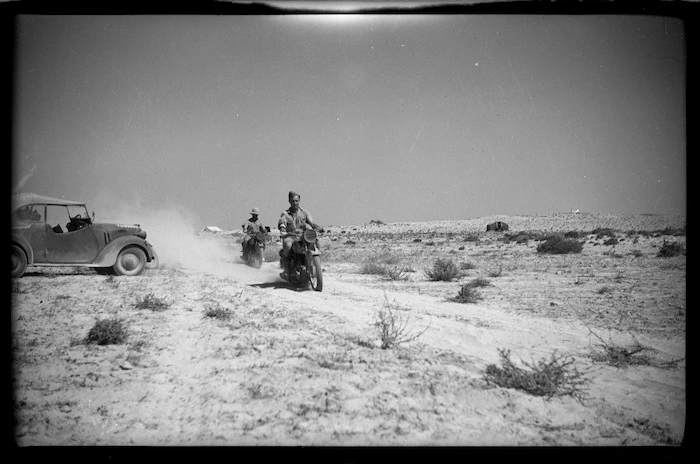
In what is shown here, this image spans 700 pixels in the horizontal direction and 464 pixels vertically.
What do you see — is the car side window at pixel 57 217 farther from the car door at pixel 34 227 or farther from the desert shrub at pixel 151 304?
the desert shrub at pixel 151 304

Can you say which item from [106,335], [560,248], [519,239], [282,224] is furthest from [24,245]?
[519,239]

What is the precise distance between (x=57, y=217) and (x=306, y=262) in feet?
19.0

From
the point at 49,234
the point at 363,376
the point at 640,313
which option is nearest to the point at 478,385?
the point at 363,376

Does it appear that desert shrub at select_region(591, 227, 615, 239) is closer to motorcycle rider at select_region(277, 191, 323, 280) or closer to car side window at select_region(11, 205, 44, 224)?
motorcycle rider at select_region(277, 191, 323, 280)

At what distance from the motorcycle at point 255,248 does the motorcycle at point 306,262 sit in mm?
4485

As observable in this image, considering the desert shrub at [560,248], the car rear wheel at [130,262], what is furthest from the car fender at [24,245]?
the desert shrub at [560,248]

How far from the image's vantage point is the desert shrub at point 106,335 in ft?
15.4

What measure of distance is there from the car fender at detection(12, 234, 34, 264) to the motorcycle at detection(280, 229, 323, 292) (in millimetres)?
5272

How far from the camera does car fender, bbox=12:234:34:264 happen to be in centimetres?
830

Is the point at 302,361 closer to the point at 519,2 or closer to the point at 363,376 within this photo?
the point at 363,376

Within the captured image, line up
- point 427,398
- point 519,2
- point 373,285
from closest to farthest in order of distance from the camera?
1. point 519,2
2. point 427,398
3. point 373,285

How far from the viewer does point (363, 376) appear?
3.71m

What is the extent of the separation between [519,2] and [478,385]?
3.01 m
